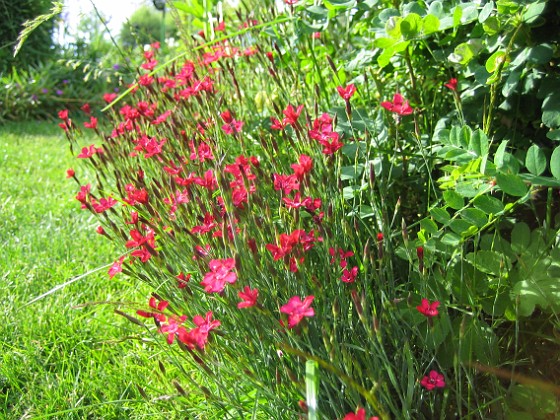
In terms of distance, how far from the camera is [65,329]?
6.97ft

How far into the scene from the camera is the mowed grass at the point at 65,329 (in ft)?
5.74

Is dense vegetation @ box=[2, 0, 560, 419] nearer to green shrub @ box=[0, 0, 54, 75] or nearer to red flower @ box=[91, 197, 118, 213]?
red flower @ box=[91, 197, 118, 213]

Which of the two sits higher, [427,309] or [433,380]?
[427,309]

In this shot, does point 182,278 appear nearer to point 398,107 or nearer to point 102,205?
point 102,205

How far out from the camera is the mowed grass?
1.75m

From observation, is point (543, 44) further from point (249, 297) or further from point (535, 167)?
point (249, 297)

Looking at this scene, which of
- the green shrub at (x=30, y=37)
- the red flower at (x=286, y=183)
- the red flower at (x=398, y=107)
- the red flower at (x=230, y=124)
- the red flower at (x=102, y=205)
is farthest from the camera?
the green shrub at (x=30, y=37)

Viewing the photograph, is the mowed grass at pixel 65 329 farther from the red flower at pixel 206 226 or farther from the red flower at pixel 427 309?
the red flower at pixel 427 309

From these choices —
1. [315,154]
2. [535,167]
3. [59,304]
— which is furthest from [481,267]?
[59,304]

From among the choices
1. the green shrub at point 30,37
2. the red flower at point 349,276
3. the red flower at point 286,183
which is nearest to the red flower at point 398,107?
the red flower at point 286,183

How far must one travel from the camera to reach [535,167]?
1.27 metres

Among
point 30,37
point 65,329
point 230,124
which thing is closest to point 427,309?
point 230,124

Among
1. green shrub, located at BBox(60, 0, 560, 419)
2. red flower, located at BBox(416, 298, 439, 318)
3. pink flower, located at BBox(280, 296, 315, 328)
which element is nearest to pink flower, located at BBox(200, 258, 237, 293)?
green shrub, located at BBox(60, 0, 560, 419)

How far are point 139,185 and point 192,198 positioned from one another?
0.94 feet
